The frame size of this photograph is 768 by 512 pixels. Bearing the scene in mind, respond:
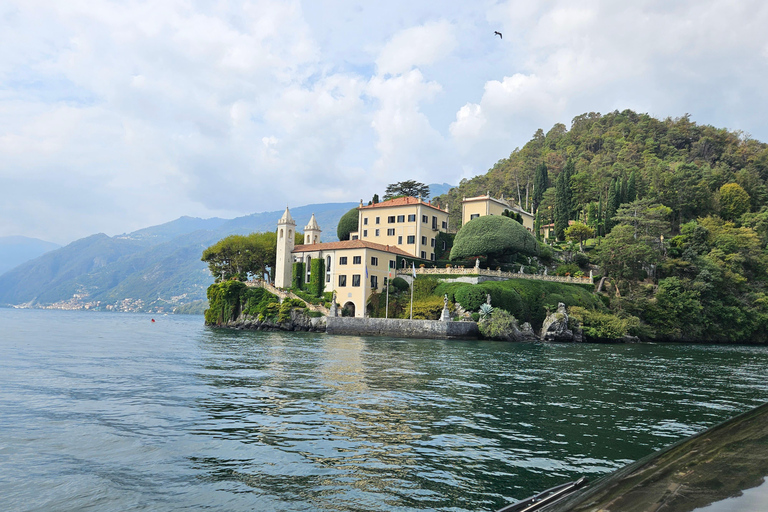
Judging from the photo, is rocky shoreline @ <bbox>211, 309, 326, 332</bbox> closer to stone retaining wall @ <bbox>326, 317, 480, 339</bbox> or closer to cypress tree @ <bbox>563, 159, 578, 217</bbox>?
stone retaining wall @ <bbox>326, 317, 480, 339</bbox>

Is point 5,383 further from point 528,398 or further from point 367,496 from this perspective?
point 528,398

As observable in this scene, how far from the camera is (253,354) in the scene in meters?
31.5

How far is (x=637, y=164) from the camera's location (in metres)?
111

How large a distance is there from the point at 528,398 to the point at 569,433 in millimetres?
5131

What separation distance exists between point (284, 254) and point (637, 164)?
265 feet

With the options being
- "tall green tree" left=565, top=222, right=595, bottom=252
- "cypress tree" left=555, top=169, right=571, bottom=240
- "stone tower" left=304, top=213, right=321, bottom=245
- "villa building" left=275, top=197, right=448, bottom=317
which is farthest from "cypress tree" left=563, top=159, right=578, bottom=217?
"stone tower" left=304, top=213, right=321, bottom=245

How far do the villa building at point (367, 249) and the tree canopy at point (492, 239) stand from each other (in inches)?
309

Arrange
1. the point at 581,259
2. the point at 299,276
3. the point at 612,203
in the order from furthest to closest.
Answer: the point at 612,203, the point at 581,259, the point at 299,276

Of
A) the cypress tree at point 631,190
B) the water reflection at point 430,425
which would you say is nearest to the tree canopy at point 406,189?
the cypress tree at point 631,190

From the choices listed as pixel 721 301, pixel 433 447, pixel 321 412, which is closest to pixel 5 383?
pixel 321 412

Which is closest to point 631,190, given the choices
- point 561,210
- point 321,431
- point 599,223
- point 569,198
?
point 569,198

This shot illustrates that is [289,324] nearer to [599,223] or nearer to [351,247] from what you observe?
[351,247]

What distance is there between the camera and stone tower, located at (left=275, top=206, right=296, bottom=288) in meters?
70.9

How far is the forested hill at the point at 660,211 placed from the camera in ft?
210
